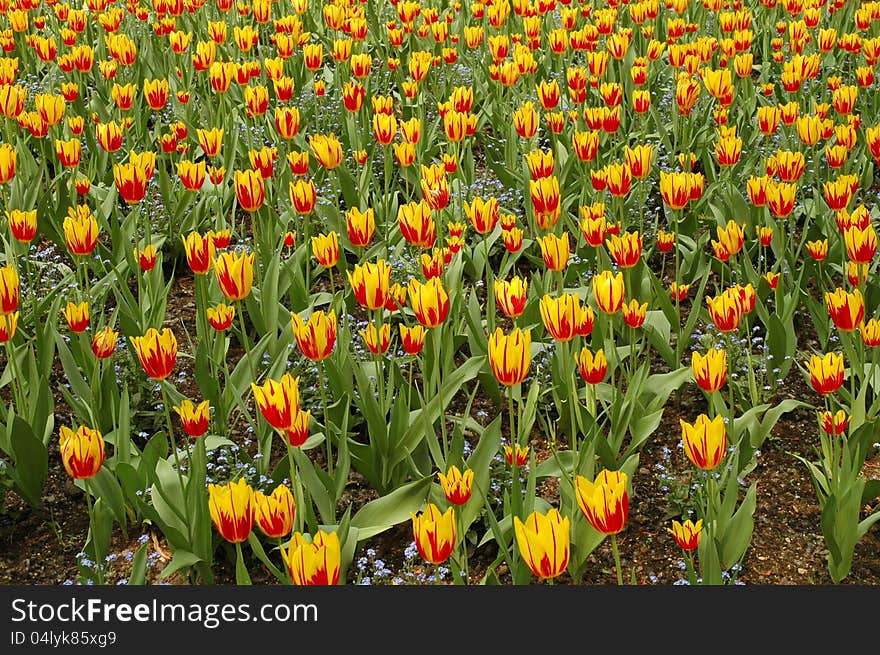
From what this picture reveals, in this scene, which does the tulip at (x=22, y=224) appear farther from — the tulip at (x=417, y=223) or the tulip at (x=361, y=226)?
the tulip at (x=417, y=223)

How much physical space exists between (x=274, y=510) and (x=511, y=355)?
66cm

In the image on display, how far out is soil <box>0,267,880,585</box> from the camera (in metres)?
2.95

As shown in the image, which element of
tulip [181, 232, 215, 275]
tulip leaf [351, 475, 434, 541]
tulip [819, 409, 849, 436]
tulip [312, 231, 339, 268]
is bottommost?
tulip leaf [351, 475, 434, 541]

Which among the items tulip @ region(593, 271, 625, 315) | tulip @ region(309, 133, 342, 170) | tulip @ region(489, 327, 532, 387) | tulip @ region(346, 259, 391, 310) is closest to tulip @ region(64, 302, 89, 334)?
tulip @ region(346, 259, 391, 310)

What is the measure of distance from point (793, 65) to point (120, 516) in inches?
136

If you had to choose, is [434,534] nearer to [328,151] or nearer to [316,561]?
[316,561]

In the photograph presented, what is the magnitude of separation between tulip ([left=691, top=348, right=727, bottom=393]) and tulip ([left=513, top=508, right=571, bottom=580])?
83 centimetres

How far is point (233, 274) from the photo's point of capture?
279 centimetres

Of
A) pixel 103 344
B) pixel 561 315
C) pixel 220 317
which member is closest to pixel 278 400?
pixel 561 315

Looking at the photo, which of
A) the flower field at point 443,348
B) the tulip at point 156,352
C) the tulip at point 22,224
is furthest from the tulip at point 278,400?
the tulip at point 22,224

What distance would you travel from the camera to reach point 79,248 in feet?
10.7

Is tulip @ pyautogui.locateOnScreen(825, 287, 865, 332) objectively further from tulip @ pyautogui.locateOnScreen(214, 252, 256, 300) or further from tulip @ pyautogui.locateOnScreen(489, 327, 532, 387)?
tulip @ pyautogui.locateOnScreen(214, 252, 256, 300)

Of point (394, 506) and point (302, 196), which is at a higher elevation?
point (302, 196)

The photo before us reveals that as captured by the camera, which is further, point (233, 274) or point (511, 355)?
point (233, 274)
